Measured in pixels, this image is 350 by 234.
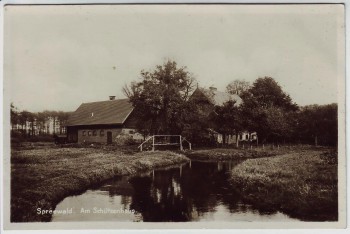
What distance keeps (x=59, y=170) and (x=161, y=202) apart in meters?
1.28

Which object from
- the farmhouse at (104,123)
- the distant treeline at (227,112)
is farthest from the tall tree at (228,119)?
the farmhouse at (104,123)

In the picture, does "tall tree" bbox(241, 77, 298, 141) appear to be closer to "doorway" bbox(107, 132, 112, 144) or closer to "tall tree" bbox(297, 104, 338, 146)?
"tall tree" bbox(297, 104, 338, 146)

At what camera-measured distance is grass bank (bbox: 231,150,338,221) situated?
3.94 metres

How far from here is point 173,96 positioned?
4.52 m

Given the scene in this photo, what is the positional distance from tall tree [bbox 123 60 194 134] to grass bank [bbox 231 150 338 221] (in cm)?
113

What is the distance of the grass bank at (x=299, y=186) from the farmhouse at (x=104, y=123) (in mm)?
1562

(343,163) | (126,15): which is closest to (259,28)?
(126,15)

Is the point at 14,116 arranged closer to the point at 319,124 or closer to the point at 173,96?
the point at 173,96

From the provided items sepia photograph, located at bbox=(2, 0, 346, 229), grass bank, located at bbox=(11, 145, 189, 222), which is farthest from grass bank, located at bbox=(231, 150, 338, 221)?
grass bank, located at bbox=(11, 145, 189, 222)

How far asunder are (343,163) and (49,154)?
11.3 ft

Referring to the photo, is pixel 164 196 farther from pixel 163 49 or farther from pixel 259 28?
pixel 259 28

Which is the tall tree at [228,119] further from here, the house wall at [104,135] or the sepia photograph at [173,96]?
the house wall at [104,135]

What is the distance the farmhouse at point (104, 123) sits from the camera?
14.9ft

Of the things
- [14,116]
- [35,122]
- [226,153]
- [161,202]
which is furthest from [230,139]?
[14,116]
